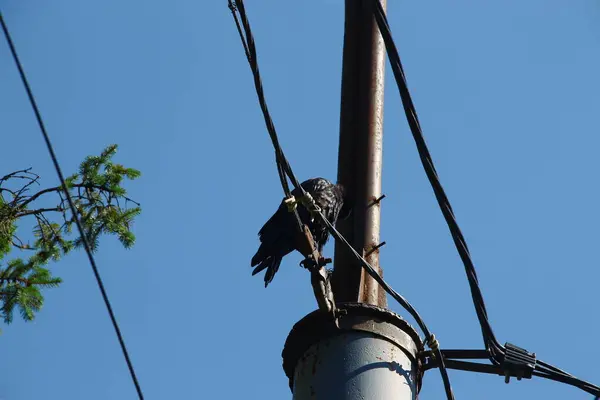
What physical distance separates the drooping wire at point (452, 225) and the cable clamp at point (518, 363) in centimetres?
2

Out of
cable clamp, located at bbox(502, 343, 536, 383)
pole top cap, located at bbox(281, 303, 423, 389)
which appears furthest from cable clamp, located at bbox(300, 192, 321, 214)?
cable clamp, located at bbox(502, 343, 536, 383)

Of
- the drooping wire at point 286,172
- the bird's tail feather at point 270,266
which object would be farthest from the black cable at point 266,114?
the bird's tail feather at point 270,266

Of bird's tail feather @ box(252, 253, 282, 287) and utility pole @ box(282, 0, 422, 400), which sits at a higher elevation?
bird's tail feather @ box(252, 253, 282, 287)

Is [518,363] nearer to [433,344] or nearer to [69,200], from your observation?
[433,344]

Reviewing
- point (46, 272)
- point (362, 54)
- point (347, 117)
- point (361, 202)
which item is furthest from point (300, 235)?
point (46, 272)

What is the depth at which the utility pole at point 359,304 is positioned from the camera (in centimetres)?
279

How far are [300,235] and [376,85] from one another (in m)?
0.93

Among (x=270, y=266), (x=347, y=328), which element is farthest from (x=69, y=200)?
(x=270, y=266)

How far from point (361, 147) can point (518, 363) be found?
3.33 feet

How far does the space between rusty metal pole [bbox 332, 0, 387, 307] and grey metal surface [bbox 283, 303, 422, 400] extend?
336 millimetres

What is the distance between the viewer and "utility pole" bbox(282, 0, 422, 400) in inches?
110

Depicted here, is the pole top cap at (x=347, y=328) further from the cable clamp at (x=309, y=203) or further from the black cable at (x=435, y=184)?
the cable clamp at (x=309, y=203)

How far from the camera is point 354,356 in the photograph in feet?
9.37

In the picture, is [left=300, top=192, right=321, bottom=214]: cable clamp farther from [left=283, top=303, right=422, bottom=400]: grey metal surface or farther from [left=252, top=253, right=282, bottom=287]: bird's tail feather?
[left=252, top=253, right=282, bottom=287]: bird's tail feather
